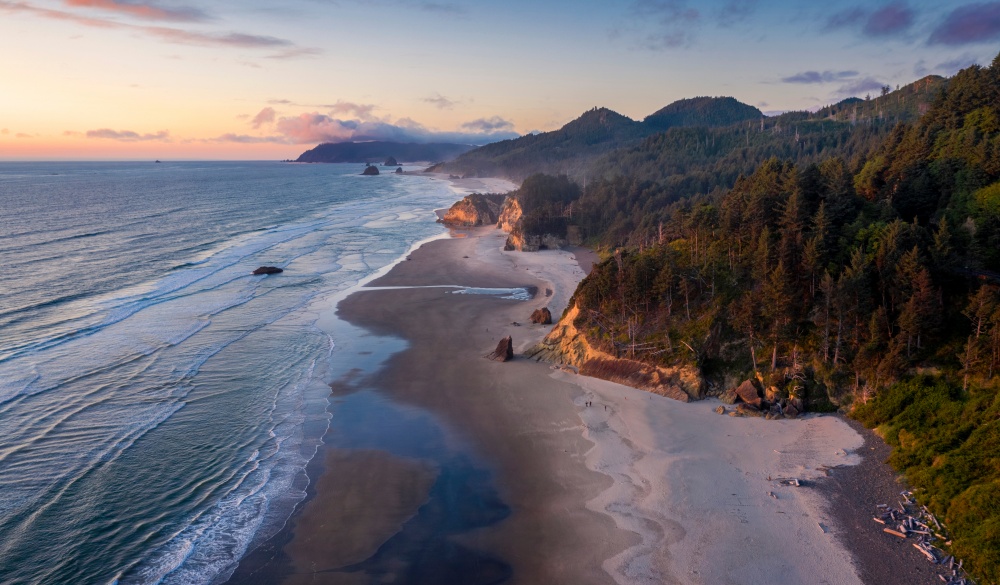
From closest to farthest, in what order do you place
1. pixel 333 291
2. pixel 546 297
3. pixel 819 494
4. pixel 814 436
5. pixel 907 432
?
Answer: pixel 819 494 → pixel 907 432 → pixel 814 436 → pixel 546 297 → pixel 333 291

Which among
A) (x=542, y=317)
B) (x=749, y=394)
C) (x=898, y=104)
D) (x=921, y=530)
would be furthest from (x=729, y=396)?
(x=898, y=104)

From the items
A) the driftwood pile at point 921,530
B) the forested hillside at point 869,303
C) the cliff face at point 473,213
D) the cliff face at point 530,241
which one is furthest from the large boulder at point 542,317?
the cliff face at point 473,213

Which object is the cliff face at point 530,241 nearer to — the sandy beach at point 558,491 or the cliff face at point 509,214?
the cliff face at point 509,214

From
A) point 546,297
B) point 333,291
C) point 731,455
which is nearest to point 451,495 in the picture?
point 731,455

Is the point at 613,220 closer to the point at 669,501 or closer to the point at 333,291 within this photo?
the point at 333,291

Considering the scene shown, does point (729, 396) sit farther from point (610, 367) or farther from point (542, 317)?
point (542, 317)
